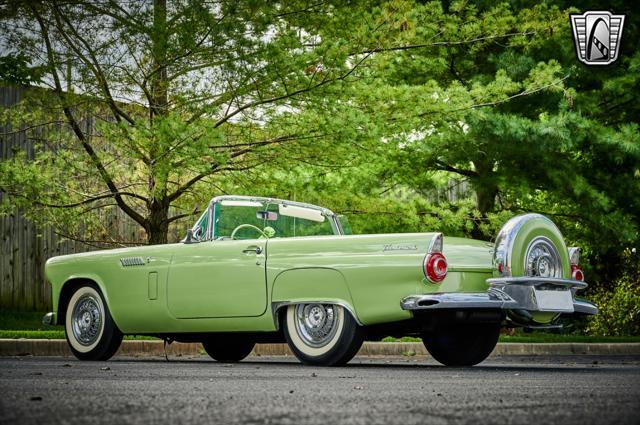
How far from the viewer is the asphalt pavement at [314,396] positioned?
167 inches

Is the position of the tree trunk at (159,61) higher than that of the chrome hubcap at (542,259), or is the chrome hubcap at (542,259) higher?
the tree trunk at (159,61)

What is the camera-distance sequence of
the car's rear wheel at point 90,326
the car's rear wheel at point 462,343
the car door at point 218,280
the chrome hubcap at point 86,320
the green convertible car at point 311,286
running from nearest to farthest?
the green convertible car at point 311,286, the car door at point 218,280, the car's rear wheel at point 462,343, the car's rear wheel at point 90,326, the chrome hubcap at point 86,320

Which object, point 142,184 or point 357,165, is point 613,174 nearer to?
point 357,165

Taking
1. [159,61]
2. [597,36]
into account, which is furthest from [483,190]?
[159,61]

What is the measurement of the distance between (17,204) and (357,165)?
443 centimetres

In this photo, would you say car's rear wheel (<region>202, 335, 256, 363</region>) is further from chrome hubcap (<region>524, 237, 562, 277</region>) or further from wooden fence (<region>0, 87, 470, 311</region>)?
wooden fence (<region>0, 87, 470, 311</region>)

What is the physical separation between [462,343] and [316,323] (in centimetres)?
157

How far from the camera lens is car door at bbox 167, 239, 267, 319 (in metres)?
8.57

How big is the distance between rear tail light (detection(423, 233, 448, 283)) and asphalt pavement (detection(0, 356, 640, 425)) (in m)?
0.74

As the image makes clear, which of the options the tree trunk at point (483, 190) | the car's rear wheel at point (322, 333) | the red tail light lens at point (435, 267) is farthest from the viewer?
the tree trunk at point (483, 190)

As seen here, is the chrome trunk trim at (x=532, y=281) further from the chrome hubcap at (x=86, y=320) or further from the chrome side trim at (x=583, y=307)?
the chrome hubcap at (x=86, y=320)

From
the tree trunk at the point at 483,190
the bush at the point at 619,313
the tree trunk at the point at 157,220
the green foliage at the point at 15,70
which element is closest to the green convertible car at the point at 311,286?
the green foliage at the point at 15,70

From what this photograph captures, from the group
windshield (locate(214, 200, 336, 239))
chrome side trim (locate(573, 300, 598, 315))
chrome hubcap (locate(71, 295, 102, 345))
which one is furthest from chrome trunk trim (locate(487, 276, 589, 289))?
chrome hubcap (locate(71, 295, 102, 345))

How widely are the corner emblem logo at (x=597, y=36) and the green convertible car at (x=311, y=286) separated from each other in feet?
24.6
